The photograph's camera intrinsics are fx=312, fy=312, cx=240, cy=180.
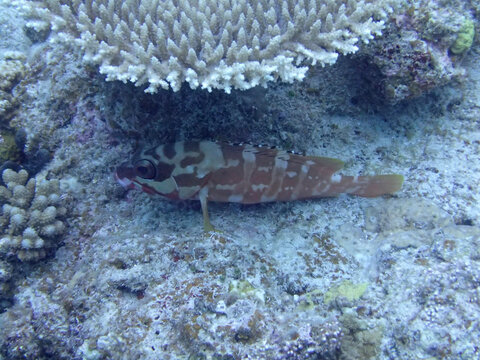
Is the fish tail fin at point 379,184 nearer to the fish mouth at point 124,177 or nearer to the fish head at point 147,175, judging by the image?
the fish head at point 147,175

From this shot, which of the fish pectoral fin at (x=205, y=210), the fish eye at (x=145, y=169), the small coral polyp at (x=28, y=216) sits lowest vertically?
the small coral polyp at (x=28, y=216)

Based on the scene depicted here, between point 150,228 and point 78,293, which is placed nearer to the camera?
point 78,293

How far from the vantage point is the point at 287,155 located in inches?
151

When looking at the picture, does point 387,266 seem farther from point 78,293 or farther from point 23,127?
point 23,127

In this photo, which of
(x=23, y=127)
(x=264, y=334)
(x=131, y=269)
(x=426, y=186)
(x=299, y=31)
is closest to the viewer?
(x=264, y=334)

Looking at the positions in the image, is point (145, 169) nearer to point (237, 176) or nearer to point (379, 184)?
point (237, 176)

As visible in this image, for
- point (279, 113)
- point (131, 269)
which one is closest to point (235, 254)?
point (131, 269)

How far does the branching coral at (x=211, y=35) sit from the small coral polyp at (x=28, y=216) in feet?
5.88

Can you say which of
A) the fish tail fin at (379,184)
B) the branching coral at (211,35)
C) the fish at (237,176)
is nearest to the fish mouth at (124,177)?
the fish at (237,176)

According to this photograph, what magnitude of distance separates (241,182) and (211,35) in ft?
5.38

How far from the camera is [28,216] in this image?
145 inches

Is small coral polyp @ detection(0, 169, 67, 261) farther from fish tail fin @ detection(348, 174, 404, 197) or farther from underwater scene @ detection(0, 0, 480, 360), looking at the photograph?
fish tail fin @ detection(348, 174, 404, 197)

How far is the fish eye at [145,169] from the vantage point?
11.6 feet

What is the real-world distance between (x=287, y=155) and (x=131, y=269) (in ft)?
7.11
